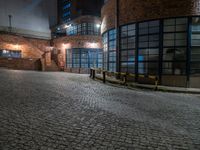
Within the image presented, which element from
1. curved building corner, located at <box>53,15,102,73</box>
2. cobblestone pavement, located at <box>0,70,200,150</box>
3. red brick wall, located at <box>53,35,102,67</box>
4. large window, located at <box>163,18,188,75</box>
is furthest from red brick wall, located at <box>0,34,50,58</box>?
cobblestone pavement, located at <box>0,70,200,150</box>

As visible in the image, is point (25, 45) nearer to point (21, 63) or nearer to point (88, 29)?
point (21, 63)

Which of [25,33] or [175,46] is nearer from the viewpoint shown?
[175,46]

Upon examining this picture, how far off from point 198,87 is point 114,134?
375 inches

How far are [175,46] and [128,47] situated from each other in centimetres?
363

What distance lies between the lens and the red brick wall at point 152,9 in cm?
1043

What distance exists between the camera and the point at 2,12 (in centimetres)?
2856

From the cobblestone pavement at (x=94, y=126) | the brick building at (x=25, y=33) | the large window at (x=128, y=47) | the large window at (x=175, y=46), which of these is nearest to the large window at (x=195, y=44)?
the large window at (x=175, y=46)

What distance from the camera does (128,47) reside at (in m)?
12.9

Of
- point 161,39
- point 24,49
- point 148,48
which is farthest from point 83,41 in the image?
point 161,39

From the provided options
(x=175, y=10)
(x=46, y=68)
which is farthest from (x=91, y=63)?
(x=175, y=10)

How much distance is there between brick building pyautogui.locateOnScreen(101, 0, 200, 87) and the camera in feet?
34.5

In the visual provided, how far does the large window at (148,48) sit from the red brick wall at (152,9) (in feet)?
2.10

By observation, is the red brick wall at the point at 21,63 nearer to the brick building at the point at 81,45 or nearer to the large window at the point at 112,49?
the brick building at the point at 81,45

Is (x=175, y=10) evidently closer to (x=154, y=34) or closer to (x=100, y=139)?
(x=154, y=34)
